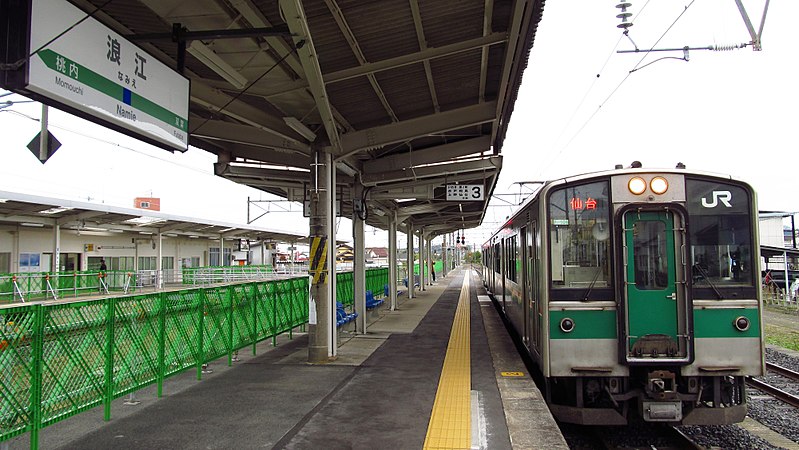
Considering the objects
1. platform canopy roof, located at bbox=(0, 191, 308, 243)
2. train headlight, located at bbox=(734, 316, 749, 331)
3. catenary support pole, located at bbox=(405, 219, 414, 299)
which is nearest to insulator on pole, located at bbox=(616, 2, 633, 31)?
train headlight, located at bbox=(734, 316, 749, 331)

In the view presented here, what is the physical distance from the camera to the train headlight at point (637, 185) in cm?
556

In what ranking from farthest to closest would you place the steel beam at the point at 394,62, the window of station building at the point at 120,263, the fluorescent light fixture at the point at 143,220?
the window of station building at the point at 120,263
the fluorescent light fixture at the point at 143,220
the steel beam at the point at 394,62

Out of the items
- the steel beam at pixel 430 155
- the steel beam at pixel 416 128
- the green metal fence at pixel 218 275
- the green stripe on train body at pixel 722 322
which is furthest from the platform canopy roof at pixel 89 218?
the green stripe on train body at pixel 722 322

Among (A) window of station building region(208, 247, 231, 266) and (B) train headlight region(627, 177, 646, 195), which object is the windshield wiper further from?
(A) window of station building region(208, 247, 231, 266)

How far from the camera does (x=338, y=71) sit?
705 centimetres

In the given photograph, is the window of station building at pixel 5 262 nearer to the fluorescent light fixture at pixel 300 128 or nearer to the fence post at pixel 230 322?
the fence post at pixel 230 322

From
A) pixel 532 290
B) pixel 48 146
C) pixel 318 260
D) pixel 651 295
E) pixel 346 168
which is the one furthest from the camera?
pixel 346 168

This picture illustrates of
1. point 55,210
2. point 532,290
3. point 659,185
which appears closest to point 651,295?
point 659,185

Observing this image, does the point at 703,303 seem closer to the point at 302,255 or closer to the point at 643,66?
the point at 643,66

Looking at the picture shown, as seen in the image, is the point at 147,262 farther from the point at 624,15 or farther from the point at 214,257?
the point at 624,15

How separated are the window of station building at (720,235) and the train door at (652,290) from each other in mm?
226

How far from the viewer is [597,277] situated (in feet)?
18.4

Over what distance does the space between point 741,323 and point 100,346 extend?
20.7 ft

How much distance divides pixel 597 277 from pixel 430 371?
128 inches
